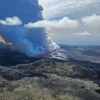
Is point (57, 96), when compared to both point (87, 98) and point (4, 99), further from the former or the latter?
point (4, 99)

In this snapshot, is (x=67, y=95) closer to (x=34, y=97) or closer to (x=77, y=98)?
(x=77, y=98)

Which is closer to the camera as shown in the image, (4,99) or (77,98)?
(4,99)

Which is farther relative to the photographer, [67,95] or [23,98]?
[67,95]

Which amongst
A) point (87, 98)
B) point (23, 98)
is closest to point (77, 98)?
point (87, 98)

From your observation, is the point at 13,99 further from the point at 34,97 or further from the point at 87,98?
the point at 87,98

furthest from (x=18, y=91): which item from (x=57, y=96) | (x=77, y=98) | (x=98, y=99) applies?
(x=98, y=99)

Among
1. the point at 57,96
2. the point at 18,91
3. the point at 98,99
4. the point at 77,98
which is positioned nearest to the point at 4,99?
the point at 18,91

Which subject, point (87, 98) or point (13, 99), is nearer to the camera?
point (13, 99)
